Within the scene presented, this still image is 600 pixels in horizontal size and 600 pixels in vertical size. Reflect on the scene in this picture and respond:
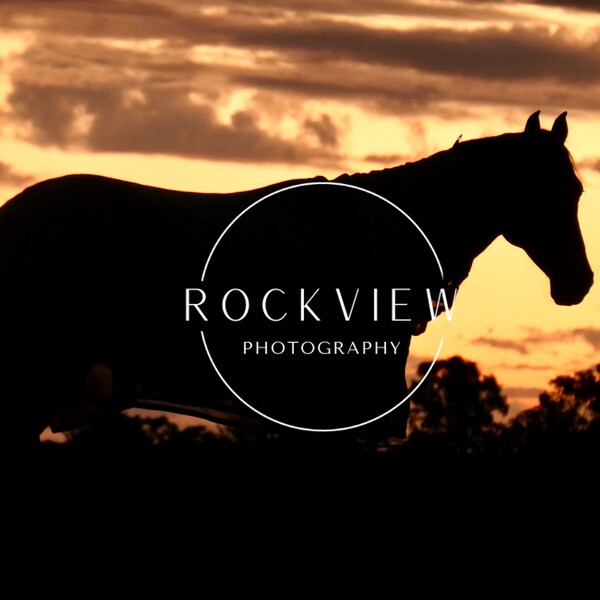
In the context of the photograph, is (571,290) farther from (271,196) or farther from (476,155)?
(271,196)

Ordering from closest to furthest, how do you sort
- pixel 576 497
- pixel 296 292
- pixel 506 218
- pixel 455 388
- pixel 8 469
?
pixel 8 469
pixel 296 292
pixel 506 218
pixel 576 497
pixel 455 388

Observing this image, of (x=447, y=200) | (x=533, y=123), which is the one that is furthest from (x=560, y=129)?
(x=447, y=200)

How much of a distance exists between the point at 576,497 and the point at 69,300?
4.34 m

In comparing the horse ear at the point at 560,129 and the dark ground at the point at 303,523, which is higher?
the horse ear at the point at 560,129

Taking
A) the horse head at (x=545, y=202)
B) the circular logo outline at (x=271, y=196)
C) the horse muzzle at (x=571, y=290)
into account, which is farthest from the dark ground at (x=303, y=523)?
the horse head at (x=545, y=202)

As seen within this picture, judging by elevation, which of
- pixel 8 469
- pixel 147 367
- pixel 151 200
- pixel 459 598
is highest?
pixel 151 200

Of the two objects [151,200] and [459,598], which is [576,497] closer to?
[459,598]

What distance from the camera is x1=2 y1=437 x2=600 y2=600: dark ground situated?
701 cm

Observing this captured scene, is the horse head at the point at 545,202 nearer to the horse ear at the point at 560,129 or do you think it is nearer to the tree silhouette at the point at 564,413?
the horse ear at the point at 560,129

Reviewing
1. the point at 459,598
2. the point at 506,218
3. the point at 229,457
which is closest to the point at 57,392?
the point at 459,598

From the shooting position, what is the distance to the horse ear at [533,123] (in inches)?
309

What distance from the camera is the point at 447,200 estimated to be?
291 inches

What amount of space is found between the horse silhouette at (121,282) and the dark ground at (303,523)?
0.44m

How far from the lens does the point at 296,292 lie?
22.7ft
